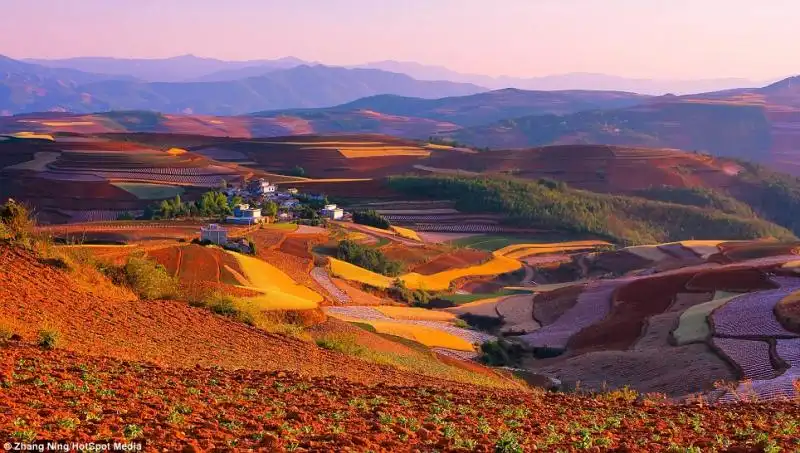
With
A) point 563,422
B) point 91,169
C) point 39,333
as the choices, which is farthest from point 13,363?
point 91,169

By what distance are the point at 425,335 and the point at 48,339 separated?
18.6 metres

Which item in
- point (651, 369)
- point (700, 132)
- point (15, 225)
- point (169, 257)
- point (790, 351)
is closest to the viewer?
point (15, 225)

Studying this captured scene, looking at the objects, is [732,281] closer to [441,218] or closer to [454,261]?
[454,261]

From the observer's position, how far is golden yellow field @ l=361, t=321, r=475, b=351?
1200 inches

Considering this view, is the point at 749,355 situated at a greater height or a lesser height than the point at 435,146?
lesser

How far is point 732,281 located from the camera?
3794 cm

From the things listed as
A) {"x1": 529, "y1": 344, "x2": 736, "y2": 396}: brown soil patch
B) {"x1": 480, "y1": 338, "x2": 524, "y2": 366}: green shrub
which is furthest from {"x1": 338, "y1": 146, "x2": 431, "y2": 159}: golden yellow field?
{"x1": 529, "y1": 344, "x2": 736, "y2": 396}: brown soil patch

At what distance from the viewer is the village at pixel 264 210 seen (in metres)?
44.4

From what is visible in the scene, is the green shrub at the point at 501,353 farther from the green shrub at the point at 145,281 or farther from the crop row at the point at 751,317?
the green shrub at the point at 145,281

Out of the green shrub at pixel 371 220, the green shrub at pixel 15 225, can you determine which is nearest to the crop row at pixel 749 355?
the green shrub at pixel 15 225

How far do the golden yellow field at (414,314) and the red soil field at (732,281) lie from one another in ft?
35.9

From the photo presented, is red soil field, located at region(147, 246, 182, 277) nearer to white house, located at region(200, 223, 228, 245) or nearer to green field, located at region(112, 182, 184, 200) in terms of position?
white house, located at region(200, 223, 228, 245)

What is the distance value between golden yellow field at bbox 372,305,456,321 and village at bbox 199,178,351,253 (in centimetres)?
788

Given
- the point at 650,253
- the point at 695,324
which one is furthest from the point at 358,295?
the point at 650,253
